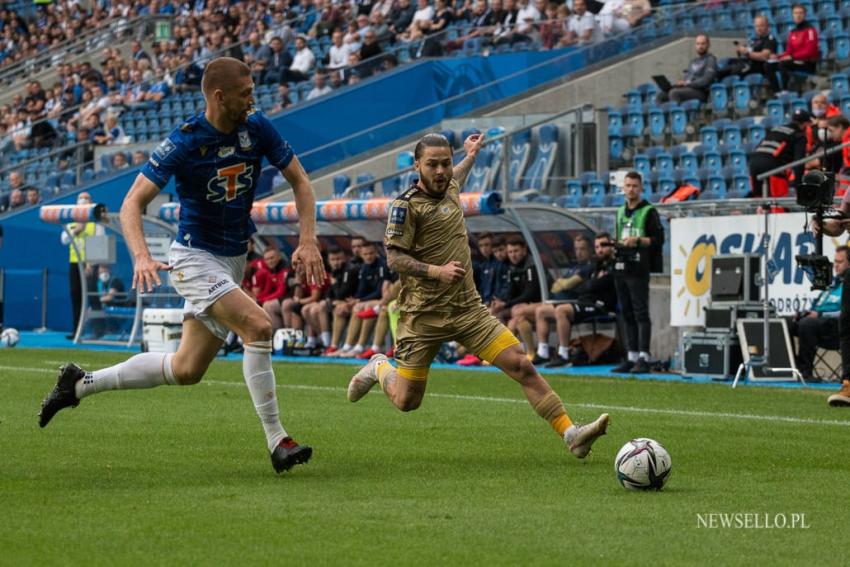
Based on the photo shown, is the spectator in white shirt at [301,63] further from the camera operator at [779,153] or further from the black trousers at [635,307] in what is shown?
the black trousers at [635,307]

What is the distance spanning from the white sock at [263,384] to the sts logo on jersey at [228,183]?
84 centimetres

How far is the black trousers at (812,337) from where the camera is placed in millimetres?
16250

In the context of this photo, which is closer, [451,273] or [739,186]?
[451,273]

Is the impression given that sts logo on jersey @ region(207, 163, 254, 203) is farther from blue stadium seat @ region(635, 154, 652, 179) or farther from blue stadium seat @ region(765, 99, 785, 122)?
blue stadium seat @ region(635, 154, 652, 179)

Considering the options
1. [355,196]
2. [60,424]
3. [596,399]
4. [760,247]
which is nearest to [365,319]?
[355,196]

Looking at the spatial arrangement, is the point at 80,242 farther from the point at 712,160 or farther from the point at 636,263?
the point at 636,263

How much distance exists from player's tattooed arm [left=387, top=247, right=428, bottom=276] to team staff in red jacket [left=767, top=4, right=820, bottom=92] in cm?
1587

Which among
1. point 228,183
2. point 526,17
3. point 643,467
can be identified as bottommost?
point 643,467

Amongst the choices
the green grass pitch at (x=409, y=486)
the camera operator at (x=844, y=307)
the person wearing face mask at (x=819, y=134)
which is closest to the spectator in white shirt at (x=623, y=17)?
the person wearing face mask at (x=819, y=134)

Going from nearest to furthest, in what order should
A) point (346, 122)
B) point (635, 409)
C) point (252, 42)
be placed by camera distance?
point (635, 409), point (346, 122), point (252, 42)

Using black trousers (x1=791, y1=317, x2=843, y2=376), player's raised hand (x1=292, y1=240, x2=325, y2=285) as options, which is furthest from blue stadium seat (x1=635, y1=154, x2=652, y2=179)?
player's raised hand (x1=292, y1=240, x2=325, y2=285)

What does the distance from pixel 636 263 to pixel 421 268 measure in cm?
937

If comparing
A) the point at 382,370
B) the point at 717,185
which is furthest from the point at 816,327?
the point at 382,370

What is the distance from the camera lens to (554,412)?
8.68 m
